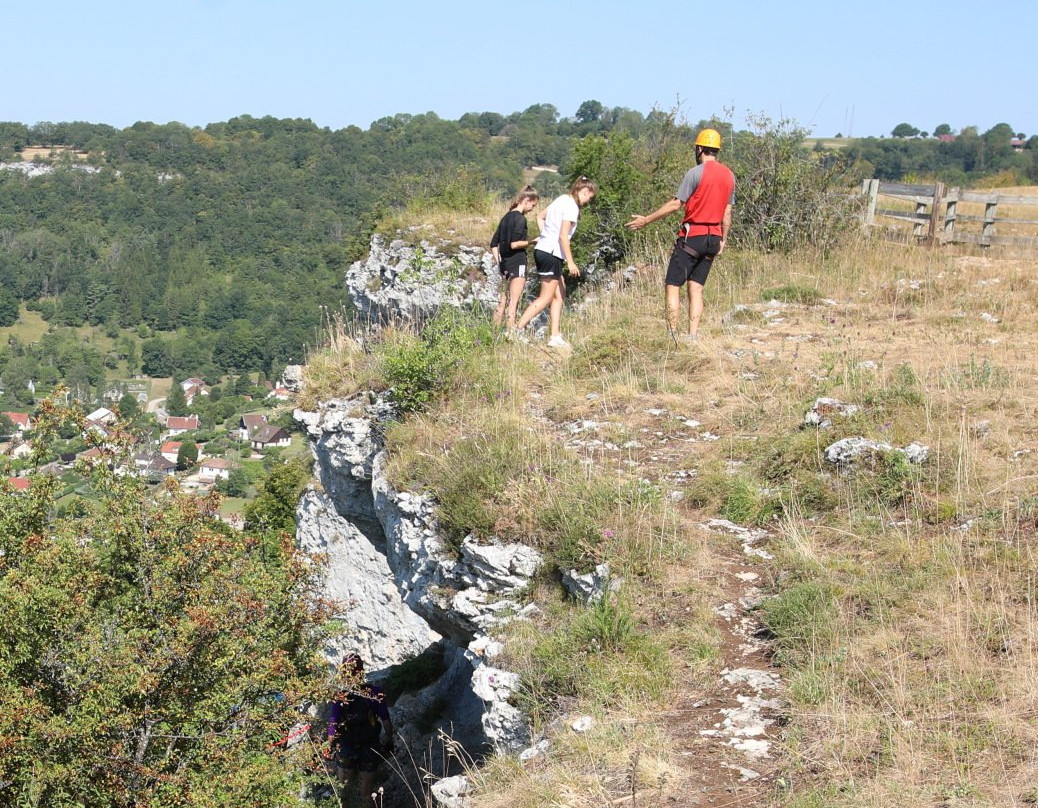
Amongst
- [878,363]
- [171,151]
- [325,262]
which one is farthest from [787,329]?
[171,151]

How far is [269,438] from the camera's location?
49812 millimetres

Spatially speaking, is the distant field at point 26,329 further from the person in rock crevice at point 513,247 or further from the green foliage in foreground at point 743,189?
the person in rock crevice at point 513,247

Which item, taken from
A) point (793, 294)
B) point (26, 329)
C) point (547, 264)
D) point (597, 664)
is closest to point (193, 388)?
point (26, 329)

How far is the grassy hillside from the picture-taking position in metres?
4.04

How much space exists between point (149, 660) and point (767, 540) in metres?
4.16

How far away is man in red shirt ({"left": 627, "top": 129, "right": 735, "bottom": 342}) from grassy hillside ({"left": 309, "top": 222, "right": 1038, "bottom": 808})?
47cm

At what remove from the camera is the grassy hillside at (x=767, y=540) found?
13.3 feet

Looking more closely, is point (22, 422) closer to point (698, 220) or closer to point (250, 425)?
point (250, 425)

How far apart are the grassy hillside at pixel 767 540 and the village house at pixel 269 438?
41182 millimetres

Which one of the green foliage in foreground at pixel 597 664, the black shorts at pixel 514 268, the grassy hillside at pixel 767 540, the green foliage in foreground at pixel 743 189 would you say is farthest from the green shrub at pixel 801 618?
the green foliage in foreground at pixel 743 189

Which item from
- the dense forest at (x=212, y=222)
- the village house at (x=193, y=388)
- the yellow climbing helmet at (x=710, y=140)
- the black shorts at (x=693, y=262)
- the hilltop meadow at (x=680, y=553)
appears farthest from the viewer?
the dense forest at (x=212, y=222)

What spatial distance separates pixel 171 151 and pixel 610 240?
107012 millimetres

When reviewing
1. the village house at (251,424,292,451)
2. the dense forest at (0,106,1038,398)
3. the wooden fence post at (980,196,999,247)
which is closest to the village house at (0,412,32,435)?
the village house at (251,424,292,451)

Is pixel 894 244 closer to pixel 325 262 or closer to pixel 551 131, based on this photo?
pixel 325 262
